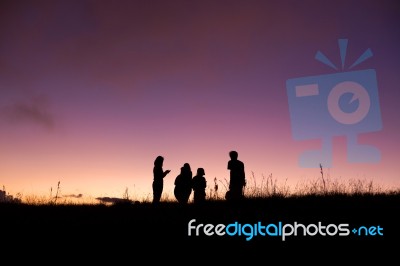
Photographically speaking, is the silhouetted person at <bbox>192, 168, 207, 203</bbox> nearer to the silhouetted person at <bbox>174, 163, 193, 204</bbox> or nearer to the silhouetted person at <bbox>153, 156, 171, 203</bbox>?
the silhouetted person at <bbox>174, 163, 193, 204</bbox>

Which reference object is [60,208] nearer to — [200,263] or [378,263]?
[200,263]

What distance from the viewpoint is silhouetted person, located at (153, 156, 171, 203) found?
11633 millimetres

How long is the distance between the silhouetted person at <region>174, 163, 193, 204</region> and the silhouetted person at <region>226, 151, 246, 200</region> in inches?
76.2

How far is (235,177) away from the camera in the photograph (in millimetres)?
10273

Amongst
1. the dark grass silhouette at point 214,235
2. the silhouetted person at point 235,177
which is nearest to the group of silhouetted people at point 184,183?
the silhouetted person at point 235,177

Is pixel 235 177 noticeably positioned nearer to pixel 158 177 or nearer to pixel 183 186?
pixel 183 186

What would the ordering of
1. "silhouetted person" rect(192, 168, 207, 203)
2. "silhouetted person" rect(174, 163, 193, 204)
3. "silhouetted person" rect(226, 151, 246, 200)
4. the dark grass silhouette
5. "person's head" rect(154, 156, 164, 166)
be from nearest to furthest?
the dark grass silhouette < "silhouetted person" rect(226, 151, 246, 200) < "silhouetted person" rect(192, 168, 207, 203) < "silhouetted person" rect(174, 163, 193, 204) < "person's head" rect(154, 156, 164, 166)

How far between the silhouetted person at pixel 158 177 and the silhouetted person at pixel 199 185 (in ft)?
3.38

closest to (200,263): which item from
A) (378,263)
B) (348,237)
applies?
(378,263)

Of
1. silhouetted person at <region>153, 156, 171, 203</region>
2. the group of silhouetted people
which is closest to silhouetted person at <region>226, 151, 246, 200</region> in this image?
the group of silhouetted people

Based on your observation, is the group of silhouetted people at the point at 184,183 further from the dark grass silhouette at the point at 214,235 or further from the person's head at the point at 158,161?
the dark grass silhouette at the point at 214,235

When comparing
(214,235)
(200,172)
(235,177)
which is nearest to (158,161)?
(200,172)

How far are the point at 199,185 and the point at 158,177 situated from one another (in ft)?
4.75

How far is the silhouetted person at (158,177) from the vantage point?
458 inches
